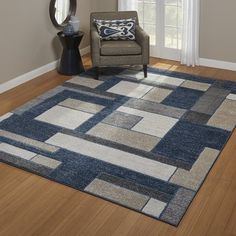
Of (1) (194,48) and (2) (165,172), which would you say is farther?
(1) (194,48)

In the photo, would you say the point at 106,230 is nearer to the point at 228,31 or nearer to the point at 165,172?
the point at 165,172

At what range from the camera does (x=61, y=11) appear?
5359mm

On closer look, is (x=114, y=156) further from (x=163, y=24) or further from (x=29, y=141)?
(x=163, y=24)

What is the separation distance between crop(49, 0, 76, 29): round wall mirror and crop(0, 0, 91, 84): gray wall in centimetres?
6

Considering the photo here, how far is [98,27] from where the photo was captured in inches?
203

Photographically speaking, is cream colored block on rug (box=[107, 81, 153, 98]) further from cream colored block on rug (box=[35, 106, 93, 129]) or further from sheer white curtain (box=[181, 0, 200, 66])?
sheer white curtain (box=[181, 0, 200, 66])

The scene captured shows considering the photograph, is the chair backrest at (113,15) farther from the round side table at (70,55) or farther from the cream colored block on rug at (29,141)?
the cream colored block on rug at (29,141)

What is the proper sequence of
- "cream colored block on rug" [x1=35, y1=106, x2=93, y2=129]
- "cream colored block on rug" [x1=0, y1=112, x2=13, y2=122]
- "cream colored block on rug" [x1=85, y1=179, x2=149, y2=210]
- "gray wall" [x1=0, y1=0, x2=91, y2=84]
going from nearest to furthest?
"cream colored block on rug" [x1=85, y1=179, x2=149, y2=210] → "cream colored block on rug" [x1=35, y1=106, x2=93, y2=129] → "cream colored block on rug" [x1=0, y1=112, x2=13, y2=122] → "gray wall" [x1=0, y1=0, x2=91, y2=84]

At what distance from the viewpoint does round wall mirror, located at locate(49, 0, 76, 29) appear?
5184 mm

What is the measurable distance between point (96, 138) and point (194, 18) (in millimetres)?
2303

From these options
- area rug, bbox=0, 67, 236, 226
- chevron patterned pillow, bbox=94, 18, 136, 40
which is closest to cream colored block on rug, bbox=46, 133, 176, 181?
area rug, bbox=0, 67, 236, 226

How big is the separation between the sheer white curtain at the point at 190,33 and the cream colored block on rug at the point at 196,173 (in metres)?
2.13

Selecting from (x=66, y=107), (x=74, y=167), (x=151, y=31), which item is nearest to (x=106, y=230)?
(x=74, y=167)

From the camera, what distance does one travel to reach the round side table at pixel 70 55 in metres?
5.08
